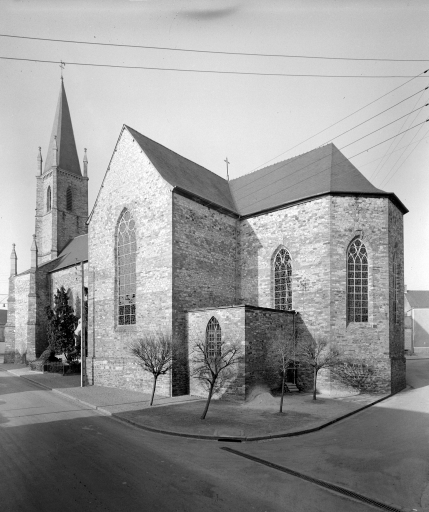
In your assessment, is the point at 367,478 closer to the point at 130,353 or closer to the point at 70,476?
the point at 70,476

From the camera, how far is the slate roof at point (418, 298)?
52062 mm

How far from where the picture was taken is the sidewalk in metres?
11.1

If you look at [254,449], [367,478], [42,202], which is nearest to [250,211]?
[254,449]

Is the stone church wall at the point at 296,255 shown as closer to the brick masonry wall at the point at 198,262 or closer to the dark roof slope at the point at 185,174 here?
the brick masonry wall at the point at 198,262

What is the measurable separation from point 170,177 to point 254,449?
13719 millimetres

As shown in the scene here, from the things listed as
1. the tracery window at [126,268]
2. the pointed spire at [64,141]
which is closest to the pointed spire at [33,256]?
the pointed spire at [64,141]

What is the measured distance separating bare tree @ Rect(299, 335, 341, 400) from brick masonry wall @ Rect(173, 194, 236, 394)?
16.6ft

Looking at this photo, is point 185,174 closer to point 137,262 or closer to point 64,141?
point 137,262

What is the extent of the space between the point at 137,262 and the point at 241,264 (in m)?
5.91

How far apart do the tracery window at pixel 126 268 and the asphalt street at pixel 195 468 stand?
8.00 metres

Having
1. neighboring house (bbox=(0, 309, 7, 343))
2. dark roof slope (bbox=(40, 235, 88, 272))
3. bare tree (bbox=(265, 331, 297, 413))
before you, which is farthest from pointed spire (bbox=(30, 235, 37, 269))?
neighboring house (bbox=(0, 309, 7, 343))

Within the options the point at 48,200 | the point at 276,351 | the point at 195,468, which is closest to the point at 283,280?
the point at 276,351

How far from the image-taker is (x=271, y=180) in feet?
80.0

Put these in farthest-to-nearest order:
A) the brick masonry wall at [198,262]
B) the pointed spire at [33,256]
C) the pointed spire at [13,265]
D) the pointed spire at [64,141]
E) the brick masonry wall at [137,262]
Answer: the pointed spire at [64,141] < the pointed spire at [13,265] < the pointed spire at [33,256] < the brick masonry wall at [137,262] < the brick masonry wall at [198,262]
